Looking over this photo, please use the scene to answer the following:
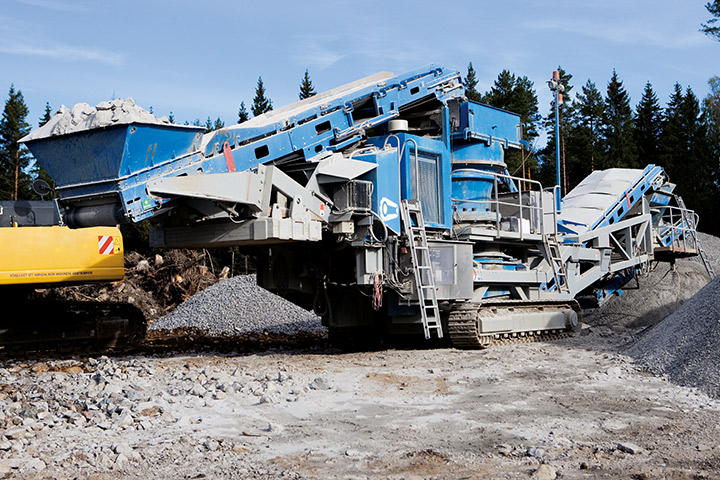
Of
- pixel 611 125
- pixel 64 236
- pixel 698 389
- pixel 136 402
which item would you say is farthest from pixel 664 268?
pixel 611 125

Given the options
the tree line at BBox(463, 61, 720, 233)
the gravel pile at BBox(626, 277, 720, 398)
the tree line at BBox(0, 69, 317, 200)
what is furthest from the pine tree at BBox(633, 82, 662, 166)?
the gravel pile at BBox(626, 277, 720, 398)

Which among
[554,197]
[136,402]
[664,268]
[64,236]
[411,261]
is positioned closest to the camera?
[136,402]

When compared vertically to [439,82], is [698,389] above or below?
below

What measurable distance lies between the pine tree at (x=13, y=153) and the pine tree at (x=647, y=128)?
34.0 m

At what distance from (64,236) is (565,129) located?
1669 inches

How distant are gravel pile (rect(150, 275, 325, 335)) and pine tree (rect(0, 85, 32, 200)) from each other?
64.3 ft

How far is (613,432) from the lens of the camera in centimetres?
671

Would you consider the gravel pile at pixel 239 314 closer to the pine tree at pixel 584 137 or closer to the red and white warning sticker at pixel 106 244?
the red and white warning sticker at pixel 106 244

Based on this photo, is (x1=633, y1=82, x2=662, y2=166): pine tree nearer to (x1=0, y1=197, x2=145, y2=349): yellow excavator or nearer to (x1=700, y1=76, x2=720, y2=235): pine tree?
(x1=700, y1=76, x2=720, y2=235): pine tree

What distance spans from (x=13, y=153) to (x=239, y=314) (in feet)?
84.2

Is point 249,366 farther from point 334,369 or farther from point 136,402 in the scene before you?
point 136,402

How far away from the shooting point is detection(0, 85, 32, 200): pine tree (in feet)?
129

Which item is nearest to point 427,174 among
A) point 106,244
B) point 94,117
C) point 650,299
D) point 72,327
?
point 94,117

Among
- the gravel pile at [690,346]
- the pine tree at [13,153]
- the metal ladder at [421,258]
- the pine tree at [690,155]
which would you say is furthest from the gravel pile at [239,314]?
the pine tree at [690,155]
